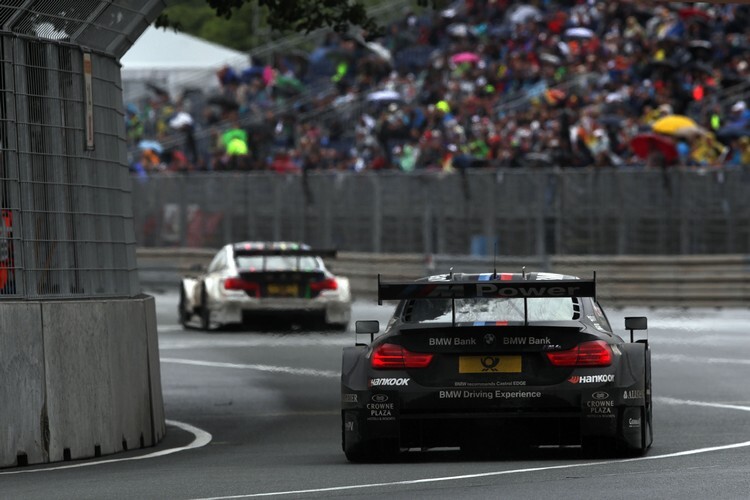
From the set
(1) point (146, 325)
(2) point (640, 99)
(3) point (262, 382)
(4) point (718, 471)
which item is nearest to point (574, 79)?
(2) point (640, 99)

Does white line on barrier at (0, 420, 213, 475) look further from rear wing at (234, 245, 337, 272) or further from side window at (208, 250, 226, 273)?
side window at (208, 250, 226, 273)

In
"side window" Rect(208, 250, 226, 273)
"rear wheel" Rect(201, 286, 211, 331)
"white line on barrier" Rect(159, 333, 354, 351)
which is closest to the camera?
"white line on barrier" Rect(159, 333, 354, 351)

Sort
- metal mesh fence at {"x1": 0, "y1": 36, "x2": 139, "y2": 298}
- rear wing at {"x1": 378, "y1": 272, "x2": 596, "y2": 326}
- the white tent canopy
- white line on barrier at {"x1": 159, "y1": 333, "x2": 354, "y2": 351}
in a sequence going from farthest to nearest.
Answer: the white tent canopy, white line on barrier at {"x1": 159, "y1": 333, "x2": 354, "y2": 351}, metal mesh fence at {"x1": 0, "y1": 36, "x2": 139, "y2": 298}, rear wing at {"x1": 378, "y1": 272, "x2": 596, "y2": 326}

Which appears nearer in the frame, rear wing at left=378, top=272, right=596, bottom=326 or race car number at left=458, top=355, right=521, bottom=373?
rear wing at left=378, top=272, right=596, bottom=326

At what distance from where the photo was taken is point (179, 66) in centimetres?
5531

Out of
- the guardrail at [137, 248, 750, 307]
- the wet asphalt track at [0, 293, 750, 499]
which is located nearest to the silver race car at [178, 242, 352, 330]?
the guardrail at [137, 248, 750, 307]

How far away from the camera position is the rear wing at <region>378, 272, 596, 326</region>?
10508 millimetres

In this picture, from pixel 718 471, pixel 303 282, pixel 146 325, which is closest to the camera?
pixel 718 471

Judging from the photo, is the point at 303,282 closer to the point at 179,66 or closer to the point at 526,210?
the point at 526,210

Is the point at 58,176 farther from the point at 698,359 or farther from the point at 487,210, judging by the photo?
the point at 487,210

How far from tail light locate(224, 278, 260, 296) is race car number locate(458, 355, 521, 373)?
1484 cm

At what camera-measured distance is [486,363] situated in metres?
10.8

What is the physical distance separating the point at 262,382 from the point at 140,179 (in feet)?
67.3

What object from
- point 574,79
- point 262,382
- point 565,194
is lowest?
point 262,382
